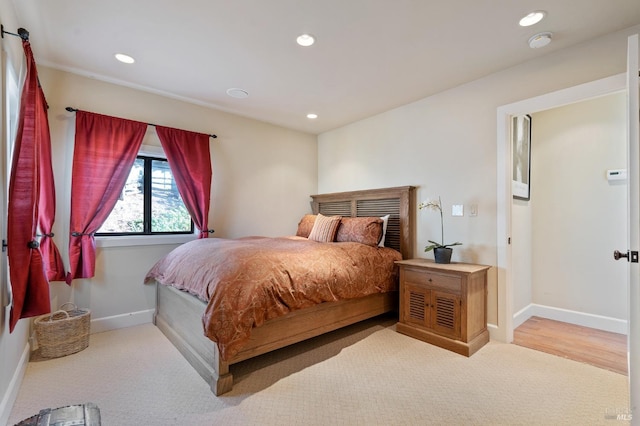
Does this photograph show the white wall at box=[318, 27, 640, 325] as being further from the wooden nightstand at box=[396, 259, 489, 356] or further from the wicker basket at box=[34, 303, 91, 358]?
the wicker basket at box=[34, 303, 91, 358]

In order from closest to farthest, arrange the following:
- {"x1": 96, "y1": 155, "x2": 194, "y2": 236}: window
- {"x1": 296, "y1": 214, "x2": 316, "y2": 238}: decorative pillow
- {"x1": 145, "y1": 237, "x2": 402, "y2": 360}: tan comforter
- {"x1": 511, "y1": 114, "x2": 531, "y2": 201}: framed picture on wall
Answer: {"x1": 145, "y1": 237, "x2": 402, "y2": 360}: tan comforter → {"x1": 511, "y1": 114, "x2": 531, "y2": 201}: framed picture on wall → {"x1": 96, "y1": 155, "x2": 194, "y2": 236}: window → {"x1": 296, "y1": 214, "x2": 316, "y2": 238}: decorative pillow

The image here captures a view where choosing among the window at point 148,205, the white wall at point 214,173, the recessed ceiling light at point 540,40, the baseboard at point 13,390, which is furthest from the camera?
the window at point 148,205

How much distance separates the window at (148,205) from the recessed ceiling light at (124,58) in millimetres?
1038

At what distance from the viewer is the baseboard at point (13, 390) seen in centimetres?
162

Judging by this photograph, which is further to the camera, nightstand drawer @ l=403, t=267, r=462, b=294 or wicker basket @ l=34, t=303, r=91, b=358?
nightstand drawer @ l=403, t=267, r=462, b=294

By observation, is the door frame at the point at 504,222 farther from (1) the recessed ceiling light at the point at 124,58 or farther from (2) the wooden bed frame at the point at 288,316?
(1) the recessed ceiling light at the point at 124,58

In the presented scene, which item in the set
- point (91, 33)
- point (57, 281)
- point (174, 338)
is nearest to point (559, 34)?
point (91, 33)

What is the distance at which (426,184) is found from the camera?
11.2 ft

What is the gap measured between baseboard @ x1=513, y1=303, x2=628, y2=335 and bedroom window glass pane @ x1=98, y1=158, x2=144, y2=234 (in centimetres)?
432

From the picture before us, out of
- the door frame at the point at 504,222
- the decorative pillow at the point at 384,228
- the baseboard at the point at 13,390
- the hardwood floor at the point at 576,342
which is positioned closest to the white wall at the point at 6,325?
the baseboard at the point at 13,390

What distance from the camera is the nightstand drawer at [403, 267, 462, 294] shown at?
2.57 metres

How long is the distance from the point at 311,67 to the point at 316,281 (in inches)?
78.3

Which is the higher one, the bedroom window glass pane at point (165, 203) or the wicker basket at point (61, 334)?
the bedroom window glass pane at point (165, 203)

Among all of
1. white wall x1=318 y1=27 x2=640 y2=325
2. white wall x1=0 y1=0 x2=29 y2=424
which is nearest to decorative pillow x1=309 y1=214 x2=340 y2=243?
white wall x1=318 y1=27 x2=640 y2=325
